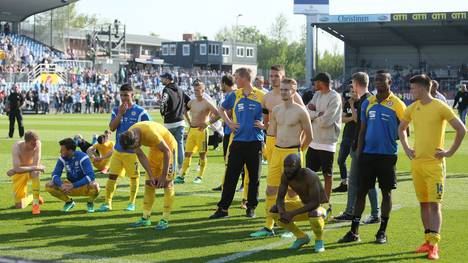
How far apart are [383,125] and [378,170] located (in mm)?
533

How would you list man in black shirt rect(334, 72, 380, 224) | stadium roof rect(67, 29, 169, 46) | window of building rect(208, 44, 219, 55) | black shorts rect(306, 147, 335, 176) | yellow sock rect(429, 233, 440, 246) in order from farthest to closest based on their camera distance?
1. stadium roof rect(67, 29, 169, 46)
2. window of building rect(208, 44, 219, 55)
3. black shorts rect(306, 147, 335, 176)
4. man in black shirt rect(334, 72, 380, 224)
5. yellow sock rect(429, 233, 440, 246)

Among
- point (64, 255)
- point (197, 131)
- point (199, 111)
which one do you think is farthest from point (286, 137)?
point (197, 131)

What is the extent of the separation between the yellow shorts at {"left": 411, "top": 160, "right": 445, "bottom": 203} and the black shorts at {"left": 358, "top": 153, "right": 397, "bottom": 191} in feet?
2.01

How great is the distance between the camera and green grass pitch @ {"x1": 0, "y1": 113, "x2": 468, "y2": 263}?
805 cm

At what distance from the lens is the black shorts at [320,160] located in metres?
10.6

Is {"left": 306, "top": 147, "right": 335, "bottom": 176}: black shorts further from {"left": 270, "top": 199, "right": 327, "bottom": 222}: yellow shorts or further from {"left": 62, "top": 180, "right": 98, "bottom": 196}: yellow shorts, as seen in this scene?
{"left": 62, "top": 180, "right": 98, "bottom": 196}: yellow shorts

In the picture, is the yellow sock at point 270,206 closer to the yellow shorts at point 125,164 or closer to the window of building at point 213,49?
the yellow shorts at point 125,164

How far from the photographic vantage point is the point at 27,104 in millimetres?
47781

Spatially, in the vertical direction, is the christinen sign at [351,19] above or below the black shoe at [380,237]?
above

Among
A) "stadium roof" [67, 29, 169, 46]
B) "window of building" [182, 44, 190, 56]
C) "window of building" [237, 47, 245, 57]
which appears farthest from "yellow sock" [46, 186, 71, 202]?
"stadium roof" [67, 29, 169, 46]


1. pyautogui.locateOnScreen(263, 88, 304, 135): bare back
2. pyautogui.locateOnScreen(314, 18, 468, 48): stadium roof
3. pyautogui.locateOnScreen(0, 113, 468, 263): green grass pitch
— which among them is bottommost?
pyautogui.locateOnScreen(0, 113, 468, 263): green grass pitch

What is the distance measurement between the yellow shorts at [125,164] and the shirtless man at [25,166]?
1075 mm

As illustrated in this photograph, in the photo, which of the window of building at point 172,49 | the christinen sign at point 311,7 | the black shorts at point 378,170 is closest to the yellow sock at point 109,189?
the black shorts at point 378,170

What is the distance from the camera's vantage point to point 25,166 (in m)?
11.2
